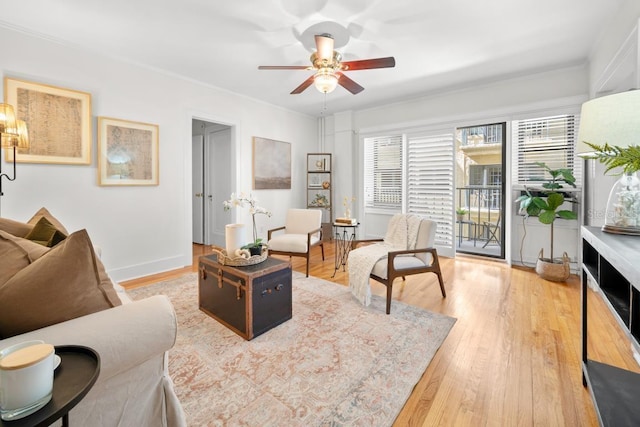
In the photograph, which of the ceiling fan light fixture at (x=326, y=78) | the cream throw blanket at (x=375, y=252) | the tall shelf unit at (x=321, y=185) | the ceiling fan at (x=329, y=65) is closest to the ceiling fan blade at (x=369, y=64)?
the ceiling fan at (x=329, y=65)

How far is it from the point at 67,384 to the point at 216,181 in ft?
16.6

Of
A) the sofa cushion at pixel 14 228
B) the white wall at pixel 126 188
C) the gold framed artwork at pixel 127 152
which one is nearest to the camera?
the sofa cushion at pixel 14 228

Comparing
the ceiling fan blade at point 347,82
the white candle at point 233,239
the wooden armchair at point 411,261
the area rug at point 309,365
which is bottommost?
the area rug at point 309,365

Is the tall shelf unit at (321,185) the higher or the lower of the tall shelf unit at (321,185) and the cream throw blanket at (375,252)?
the higher

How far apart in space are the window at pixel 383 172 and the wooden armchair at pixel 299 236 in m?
1.87

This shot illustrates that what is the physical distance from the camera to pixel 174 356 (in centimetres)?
195

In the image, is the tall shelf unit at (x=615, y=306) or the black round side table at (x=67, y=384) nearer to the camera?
the black round side table at (x=67, y=384)

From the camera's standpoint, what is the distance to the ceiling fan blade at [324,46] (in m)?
2.46

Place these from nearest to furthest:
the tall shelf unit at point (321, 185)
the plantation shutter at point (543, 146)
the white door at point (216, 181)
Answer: the plantation shutter at point (543, 146) → the white door at point (216, 181) → the tall shelf unit at point (321, 185)

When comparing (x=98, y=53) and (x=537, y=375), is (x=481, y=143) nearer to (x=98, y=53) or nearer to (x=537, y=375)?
(x=537, y=375)

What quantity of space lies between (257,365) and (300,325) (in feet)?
1.87

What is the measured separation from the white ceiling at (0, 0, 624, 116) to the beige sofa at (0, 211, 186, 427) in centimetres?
243

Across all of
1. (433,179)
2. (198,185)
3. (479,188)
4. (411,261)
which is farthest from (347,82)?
(198,185)

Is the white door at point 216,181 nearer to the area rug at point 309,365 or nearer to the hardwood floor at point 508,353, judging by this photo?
the hardwood floor at point 508,353
